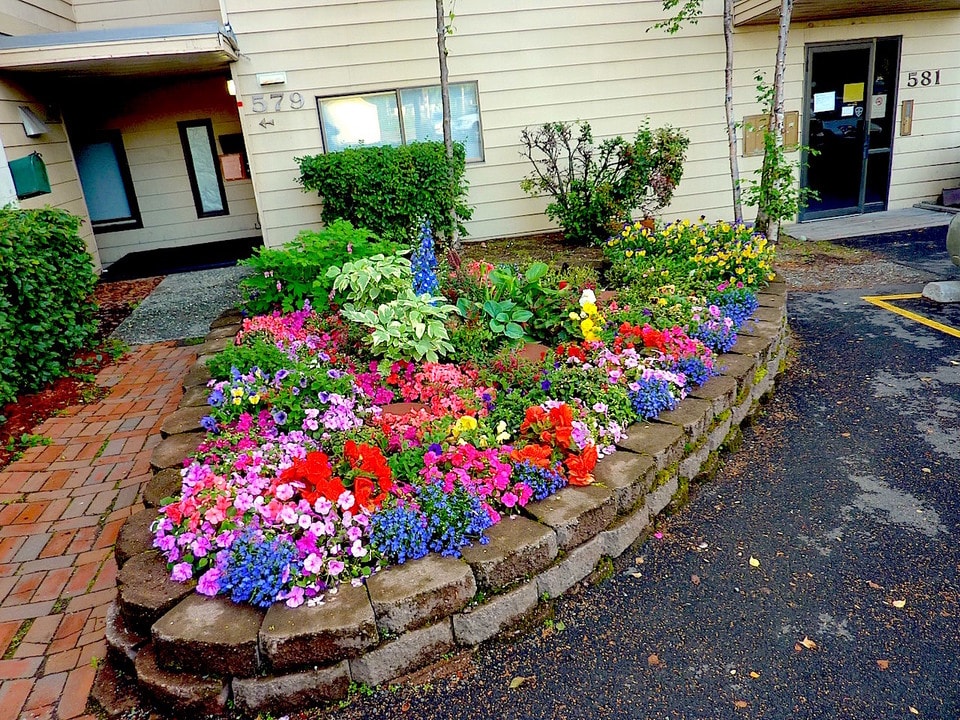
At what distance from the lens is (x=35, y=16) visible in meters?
7.55

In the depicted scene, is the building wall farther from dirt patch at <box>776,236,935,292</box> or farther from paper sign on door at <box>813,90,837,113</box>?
paper sign on door at <box>813,90,837,113</box>

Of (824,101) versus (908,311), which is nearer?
(908,311)

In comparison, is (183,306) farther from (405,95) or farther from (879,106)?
(879,106)

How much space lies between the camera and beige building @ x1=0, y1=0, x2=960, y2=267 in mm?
7227

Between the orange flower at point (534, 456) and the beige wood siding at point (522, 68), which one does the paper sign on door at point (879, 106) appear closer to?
the beige wood siding at point (522, 68)

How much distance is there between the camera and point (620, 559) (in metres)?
2.83

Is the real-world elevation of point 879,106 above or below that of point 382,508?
above

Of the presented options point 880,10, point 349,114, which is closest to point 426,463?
point 349,114

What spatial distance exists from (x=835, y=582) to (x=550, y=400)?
143 centimetres

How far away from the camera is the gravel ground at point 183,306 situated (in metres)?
5.93

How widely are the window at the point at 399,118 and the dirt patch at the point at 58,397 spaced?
309 centimetres

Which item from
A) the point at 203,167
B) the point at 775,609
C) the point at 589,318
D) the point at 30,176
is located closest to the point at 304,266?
the point at 589,318

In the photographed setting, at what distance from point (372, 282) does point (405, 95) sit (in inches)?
176

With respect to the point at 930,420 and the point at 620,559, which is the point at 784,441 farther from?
the point at 620,559
